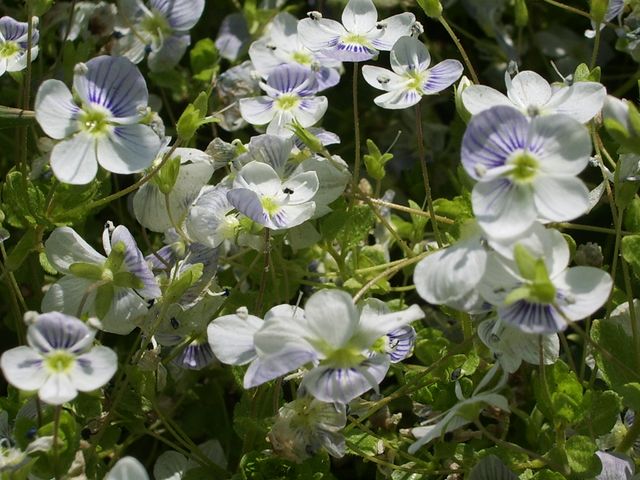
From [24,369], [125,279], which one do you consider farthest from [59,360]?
[125,279]

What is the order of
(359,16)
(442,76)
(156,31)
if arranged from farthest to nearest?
(156,31), (359,16), (442,76)

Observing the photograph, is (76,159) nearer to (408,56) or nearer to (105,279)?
(105,279)

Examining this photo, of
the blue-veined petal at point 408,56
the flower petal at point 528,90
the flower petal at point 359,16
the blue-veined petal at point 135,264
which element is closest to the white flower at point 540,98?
the flower petal at point 528,90

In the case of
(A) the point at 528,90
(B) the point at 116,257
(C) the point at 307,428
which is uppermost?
(A) the point at 528,90

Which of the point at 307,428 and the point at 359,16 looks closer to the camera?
the point at 307,428

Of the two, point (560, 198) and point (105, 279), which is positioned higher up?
point (560, 198)

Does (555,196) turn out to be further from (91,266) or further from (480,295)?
(91,266)

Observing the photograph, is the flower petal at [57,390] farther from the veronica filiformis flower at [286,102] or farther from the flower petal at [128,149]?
the veronica filiformis flower at [286,102]
